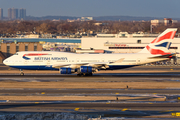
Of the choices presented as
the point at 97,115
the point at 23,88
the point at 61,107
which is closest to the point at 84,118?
the point at 97,115

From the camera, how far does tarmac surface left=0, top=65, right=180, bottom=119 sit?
26.1 meters

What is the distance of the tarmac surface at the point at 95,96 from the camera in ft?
85.8

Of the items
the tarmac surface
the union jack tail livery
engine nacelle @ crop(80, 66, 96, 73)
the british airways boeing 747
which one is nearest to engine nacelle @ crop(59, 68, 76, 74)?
the british airways boeing 747

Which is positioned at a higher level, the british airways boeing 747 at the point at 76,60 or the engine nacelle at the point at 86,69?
the british airways boeing 747 at the point at 76,60

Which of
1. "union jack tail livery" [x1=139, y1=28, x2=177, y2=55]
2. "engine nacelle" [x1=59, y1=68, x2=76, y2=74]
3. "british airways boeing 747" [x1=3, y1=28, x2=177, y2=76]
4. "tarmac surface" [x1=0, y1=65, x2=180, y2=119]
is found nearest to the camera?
"tarmac surface" [x1=0, y1=65, x2=180, y2=119]

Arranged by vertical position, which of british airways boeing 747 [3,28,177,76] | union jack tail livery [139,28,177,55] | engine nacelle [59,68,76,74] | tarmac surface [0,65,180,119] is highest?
union jack tail livery [139,28,177,55]

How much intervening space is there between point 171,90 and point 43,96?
652 inches

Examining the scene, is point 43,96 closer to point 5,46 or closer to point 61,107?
point 61,107

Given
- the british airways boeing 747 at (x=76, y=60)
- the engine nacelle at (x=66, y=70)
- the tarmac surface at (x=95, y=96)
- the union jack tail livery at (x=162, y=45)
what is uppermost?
the union jack tail livery at (x=162, y=45)

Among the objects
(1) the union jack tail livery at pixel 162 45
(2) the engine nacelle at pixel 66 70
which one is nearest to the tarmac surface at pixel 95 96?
(2) the engine nacelle at pixel 66 70

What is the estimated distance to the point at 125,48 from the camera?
320 feet

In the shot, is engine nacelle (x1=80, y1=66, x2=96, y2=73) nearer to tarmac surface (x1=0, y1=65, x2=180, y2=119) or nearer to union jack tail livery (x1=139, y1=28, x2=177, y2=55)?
tarmac surface (x1=0, y1=65, x2=180, y2=119)

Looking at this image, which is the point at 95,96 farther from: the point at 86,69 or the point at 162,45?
the point at 162,45

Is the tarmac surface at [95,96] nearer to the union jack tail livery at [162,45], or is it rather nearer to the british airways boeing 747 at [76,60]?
the british airways boeing 747 at [76,60]
